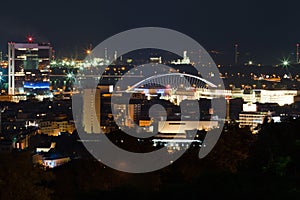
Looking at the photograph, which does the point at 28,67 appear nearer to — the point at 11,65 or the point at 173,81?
the point at 11,65

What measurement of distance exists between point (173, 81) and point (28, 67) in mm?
5863

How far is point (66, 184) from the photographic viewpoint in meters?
5.71

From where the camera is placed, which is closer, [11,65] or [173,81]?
[11,65]

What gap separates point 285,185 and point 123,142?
362 cm

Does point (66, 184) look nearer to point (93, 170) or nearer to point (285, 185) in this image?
point (93, 170)

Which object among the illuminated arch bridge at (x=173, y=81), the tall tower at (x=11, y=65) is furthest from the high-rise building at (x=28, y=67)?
the illuminated arch bridge at (x=173, y=81)

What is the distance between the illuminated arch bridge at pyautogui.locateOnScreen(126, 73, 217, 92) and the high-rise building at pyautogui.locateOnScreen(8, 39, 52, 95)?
380 cm

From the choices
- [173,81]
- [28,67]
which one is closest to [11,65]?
[28,67]

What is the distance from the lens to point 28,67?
100ft

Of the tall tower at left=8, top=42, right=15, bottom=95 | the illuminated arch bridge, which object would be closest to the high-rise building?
the tall tower at left=8, top=42, right=15, bottom=95

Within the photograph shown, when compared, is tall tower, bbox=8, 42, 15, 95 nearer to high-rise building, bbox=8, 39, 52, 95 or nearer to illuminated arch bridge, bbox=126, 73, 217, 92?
high-rise building, bbox=8, 39, 52, 95

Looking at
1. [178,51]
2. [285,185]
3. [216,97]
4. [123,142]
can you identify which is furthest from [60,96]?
[285,185]

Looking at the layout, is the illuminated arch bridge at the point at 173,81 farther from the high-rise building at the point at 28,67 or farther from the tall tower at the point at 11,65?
the tall tower at the point at 11,65

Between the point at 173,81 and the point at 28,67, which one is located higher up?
the point at 28,67
